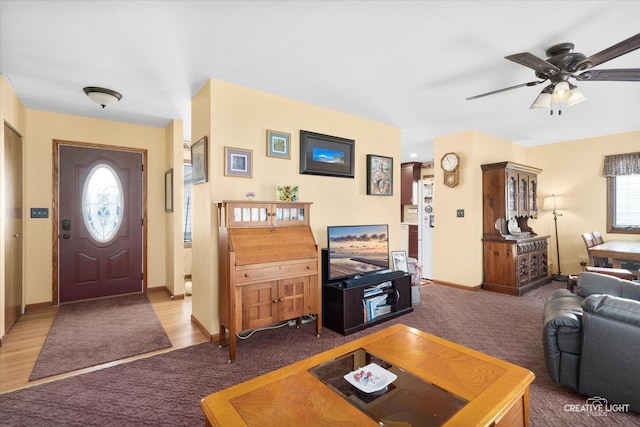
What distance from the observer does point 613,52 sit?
2000 millimetres

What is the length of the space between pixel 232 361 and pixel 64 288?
3.03 m

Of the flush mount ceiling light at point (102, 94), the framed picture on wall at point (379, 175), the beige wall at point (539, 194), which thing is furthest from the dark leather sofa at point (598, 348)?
the flush mount ceiling light at point (102, 94)

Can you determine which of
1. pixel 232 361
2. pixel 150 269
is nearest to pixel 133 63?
pixel 232 361

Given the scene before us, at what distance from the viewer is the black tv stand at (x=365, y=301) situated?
10.3ft

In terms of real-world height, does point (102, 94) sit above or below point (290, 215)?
above

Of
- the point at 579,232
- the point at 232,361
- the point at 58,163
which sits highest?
the point at 58,163

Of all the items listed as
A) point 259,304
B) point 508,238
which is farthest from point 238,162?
point 508,238

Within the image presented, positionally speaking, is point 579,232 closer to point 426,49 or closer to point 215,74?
point 426,49

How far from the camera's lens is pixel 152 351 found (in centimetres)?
274

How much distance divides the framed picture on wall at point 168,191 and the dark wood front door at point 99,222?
33cm

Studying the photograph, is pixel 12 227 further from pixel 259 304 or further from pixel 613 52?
pixel 613 52

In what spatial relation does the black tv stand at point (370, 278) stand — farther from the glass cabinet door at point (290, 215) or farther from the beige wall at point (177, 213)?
the beige wall at point (177, 213)

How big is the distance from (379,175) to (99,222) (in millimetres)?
3890

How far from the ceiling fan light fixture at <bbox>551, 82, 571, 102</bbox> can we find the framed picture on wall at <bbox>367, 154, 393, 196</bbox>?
205 centimetres
